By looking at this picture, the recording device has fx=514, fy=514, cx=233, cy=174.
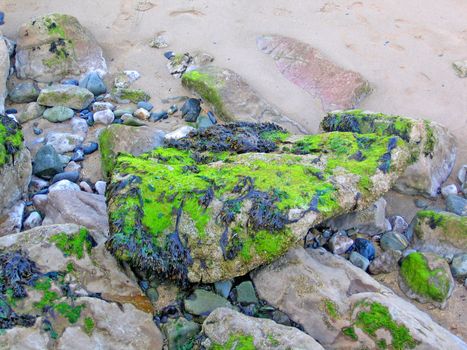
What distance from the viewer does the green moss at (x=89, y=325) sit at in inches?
124

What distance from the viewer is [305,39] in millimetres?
6688

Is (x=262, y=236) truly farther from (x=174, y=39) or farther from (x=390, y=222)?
(x=174, y=39)

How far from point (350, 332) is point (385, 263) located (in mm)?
992

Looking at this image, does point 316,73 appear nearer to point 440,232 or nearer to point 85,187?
point 440,232

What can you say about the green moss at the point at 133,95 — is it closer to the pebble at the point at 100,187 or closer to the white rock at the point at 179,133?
the white rock at the point at 179,133

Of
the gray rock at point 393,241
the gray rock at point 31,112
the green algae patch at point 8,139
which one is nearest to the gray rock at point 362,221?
the gray rock at point 393,241

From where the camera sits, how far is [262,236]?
11.6ft

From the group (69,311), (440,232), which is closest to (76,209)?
(69,311)

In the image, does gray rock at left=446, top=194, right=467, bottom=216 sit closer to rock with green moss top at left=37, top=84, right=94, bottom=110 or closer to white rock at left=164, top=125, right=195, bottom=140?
white rock at left=164, top=125, right=195, bottom=140

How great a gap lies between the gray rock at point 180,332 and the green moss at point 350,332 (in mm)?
963

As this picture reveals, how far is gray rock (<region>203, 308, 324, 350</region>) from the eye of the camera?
9.74ft

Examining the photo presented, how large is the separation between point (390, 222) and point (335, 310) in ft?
4.70

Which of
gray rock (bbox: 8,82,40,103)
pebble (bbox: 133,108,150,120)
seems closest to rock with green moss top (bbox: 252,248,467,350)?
pebble (bbox: 133,108,150,120)

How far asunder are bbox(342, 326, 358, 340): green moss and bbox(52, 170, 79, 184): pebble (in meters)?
2.84
